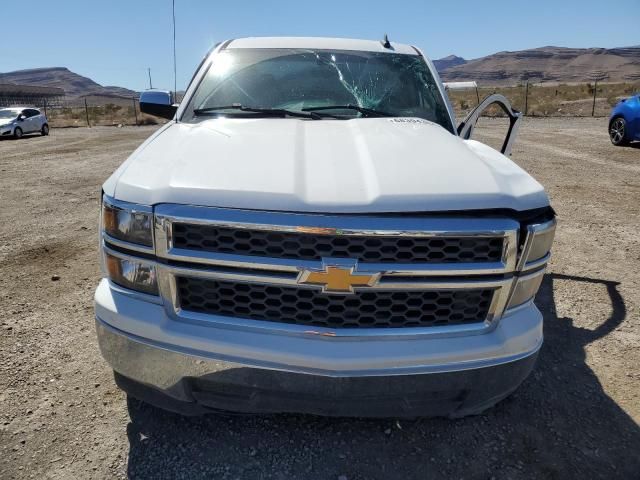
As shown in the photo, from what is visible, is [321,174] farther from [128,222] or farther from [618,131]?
[618,131]

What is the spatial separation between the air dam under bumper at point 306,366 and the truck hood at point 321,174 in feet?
1.59

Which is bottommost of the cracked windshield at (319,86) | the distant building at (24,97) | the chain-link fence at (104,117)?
the distant building at (24,97)

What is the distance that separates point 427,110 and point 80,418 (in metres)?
2.78

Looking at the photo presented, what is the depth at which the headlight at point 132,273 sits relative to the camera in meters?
1.86

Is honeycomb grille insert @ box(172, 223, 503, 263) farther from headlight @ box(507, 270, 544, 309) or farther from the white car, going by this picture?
the white car

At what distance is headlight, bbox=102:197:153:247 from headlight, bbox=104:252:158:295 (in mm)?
87

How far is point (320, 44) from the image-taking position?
12.2 ft

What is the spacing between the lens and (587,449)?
2.23 meters

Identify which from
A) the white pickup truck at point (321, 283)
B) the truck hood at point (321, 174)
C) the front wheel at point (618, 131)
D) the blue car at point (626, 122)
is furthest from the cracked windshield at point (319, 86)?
the front wheel at point (618, 131)

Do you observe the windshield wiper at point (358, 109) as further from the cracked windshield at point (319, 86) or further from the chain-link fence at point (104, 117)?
the chain-link fence at point (104, 117)

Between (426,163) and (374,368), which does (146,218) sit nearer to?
(374,368)

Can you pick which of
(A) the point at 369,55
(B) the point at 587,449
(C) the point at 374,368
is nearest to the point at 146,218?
(C) the point at 374,368

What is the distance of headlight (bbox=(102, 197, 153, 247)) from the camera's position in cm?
180

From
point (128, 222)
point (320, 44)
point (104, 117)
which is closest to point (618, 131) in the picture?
point (320, 44)
